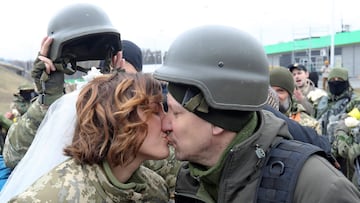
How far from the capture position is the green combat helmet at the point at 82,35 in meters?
3.26

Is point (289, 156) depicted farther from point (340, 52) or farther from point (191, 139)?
point (340, 52)

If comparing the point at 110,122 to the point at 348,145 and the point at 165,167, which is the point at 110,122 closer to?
the point at 165,167

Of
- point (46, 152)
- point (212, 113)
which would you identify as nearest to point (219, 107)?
point (212, 113)

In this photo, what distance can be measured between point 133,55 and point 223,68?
7.09 feet

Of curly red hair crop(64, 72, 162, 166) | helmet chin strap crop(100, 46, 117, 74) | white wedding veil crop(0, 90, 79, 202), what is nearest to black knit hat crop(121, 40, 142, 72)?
helmet chin strap crop(100, 46, 117, 74)

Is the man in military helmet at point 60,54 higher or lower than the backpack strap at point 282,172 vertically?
higher

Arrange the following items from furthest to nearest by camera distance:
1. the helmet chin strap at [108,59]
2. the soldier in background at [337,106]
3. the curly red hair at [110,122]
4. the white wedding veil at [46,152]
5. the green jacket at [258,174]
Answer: the soldier in background at [337,106] → the helmet chin strap at [108,59] → the white wedding veil at [46,152] → the curly red hair at [110,122] → the green jacket at [258,174]

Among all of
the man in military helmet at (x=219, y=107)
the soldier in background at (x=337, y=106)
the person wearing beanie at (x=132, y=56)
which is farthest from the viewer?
the soldier in background at (x=337, y=106)

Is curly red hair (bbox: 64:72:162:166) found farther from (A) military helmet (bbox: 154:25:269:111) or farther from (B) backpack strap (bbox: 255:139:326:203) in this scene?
(B) backpack strap (bbox: 255:139:326:203)

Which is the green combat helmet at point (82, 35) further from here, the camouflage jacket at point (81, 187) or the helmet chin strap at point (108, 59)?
the camouflage jacket at point (81, 187)

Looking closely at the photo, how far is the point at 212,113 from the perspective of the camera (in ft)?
6.76

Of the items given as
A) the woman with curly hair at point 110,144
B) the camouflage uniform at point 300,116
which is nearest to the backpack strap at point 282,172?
the woman with curly hair at point 110,144

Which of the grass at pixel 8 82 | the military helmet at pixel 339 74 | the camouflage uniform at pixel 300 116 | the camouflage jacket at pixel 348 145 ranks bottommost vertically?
the grass at pixel 8 82

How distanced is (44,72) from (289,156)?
2.05m
